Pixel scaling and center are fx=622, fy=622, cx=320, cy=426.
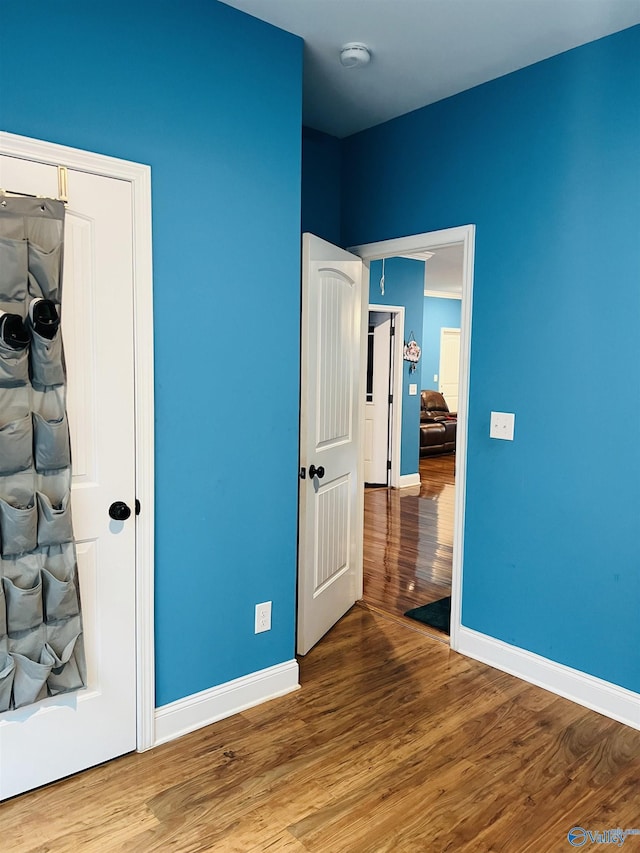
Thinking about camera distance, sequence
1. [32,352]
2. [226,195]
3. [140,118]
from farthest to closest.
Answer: [226,195] < [140,118] < [32,352]

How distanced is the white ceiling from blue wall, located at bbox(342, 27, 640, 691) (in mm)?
122

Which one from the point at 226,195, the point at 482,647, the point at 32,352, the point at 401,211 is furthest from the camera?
the point at 401,211

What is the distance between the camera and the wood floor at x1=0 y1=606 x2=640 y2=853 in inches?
74.8

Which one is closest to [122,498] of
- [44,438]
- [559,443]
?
[44,438]

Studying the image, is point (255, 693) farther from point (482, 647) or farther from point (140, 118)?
point (140, 118)

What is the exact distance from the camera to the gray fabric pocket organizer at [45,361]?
1.88m

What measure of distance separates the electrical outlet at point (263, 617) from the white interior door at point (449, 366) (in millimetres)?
9047

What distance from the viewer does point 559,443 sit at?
277cm

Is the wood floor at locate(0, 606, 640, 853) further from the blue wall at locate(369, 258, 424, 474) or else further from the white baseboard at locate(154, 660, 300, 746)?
the blue wall at locate(369, 258, 424, 474)

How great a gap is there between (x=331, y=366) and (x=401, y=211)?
3.22 feet

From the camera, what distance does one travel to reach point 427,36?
2551 mm

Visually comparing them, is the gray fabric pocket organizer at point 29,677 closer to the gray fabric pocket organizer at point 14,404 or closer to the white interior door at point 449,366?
the gray fabric pocket organizer at point 14,404

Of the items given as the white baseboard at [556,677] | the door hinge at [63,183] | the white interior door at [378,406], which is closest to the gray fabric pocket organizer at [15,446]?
the door hinge at [63,183]

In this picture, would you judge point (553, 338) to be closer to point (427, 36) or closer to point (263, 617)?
point (427, 36)
